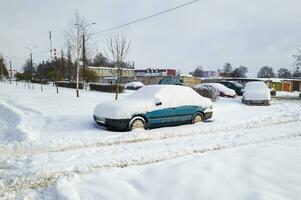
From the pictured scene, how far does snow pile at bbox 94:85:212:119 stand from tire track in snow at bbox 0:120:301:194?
71.3 inches

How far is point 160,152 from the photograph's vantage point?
257 inches

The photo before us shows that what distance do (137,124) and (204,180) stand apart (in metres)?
5.03

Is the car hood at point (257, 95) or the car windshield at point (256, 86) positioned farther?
the car windshield at point (256, 86)

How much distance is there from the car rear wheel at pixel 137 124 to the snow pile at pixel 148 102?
0.78 feet

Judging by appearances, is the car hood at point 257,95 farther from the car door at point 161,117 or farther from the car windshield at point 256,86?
the car door at point 161,117

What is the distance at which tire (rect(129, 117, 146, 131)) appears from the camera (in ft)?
29.3

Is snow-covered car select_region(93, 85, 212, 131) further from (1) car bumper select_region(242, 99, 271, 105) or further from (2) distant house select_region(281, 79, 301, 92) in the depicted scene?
(2) distant house select_region(281, 79, 301, 92)

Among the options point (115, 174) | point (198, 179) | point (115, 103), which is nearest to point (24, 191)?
point (115, 174)

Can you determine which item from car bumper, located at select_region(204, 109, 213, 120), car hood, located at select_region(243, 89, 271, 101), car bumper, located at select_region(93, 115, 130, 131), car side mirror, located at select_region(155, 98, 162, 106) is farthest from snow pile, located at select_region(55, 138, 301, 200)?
car hood, located at select_region(243, 89, 271, 101)

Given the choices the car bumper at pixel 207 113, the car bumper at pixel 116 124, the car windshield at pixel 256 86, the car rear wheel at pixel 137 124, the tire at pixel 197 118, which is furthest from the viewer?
the car windshield at pixel 256 86

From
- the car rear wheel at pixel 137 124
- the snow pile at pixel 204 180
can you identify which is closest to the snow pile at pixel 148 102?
the car rear wheel at pixel 137 124

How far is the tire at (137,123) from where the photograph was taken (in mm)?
8930

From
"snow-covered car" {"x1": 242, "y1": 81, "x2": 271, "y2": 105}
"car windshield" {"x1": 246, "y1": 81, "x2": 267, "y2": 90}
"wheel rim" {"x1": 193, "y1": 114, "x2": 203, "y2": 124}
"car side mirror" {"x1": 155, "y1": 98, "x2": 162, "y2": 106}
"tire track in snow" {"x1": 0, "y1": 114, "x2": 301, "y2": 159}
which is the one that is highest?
"car windshield" {"x1": 246, "y1": 81, "x2": 267, "y2": 90}

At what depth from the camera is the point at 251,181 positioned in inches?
157
